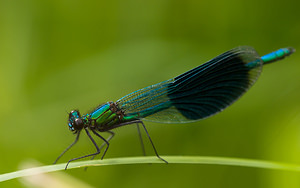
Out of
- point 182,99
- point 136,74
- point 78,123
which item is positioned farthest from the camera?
point 136,74

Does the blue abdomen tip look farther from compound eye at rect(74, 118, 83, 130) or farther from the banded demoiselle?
compound eye at rect(74, 118, 83, 130)

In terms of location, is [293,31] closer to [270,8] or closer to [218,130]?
[270,8]

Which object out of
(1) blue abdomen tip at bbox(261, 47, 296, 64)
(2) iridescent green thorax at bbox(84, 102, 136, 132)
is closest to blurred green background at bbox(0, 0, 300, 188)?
(2) iridescent green thorax at bbox(84, 102, 136, 132)

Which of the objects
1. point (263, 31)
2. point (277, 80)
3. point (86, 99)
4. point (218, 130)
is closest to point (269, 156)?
point (218, 130)

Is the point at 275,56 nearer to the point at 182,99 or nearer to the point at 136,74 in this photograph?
the point at 182,99

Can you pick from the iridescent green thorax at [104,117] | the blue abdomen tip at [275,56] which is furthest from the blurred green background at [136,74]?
the blue abdomen tip at [275,56]

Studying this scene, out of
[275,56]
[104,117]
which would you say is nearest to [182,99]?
[104,117]
